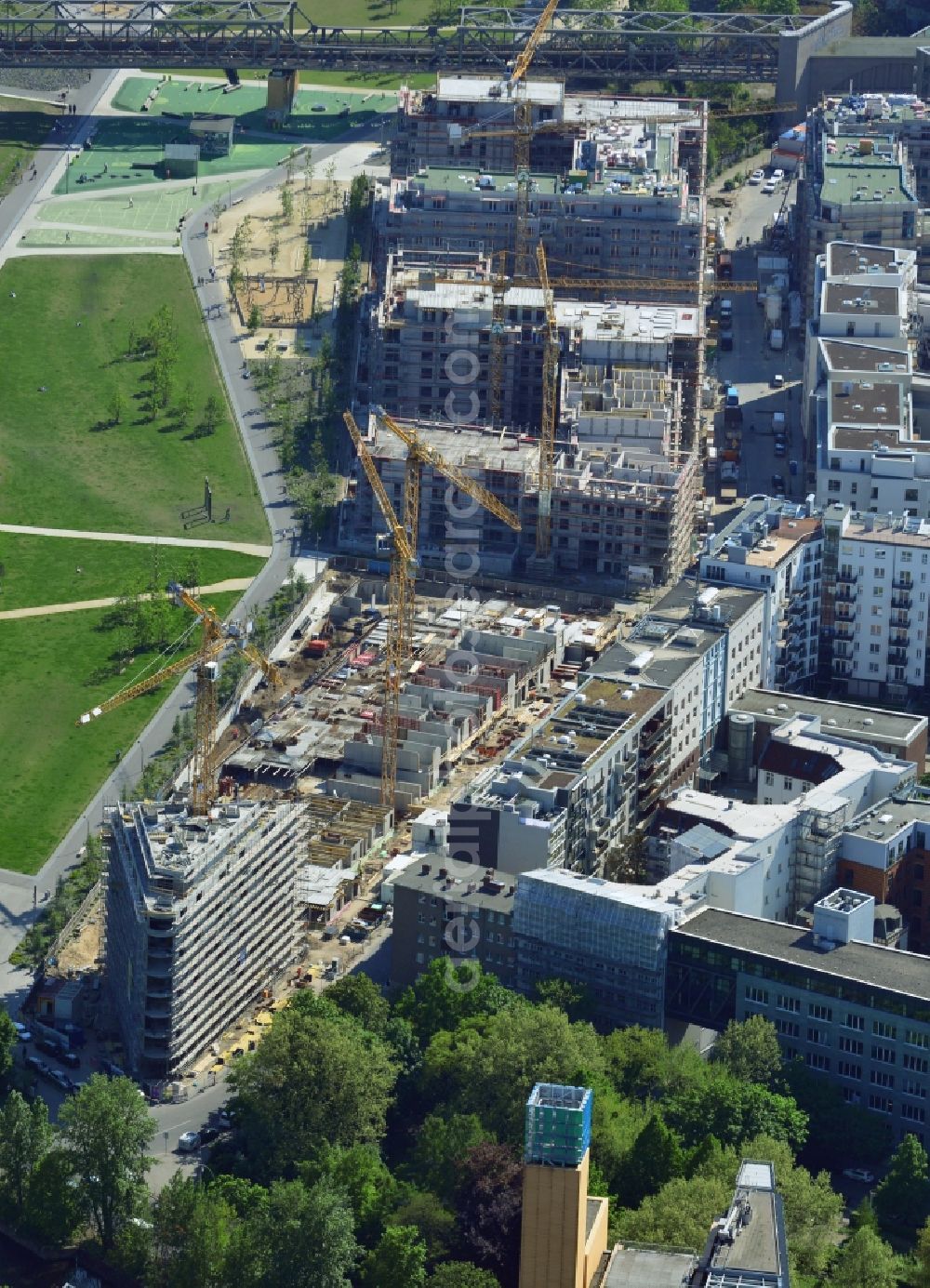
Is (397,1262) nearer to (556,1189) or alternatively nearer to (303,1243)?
(303,1243)

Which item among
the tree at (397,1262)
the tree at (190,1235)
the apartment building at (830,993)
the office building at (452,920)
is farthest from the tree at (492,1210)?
the office building at (452,920)

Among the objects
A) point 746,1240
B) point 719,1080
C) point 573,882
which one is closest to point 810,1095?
point 719,1080

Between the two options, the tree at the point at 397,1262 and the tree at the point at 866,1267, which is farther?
the tree at the point at 397,1262

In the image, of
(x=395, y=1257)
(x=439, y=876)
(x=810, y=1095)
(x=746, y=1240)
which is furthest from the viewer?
(x=439, y=876)

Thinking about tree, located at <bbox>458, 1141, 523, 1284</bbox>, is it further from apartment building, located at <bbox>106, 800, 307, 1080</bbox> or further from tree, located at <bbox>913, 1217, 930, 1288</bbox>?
apartment building, located at <bbox>106, 800, 307, 1080</bbox>

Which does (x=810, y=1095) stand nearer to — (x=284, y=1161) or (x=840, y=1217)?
(x=840, y=1217)

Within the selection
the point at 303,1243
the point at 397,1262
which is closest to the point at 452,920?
the point at 397,1262

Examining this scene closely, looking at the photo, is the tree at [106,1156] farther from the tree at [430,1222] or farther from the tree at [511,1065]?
the tree at [511,1065]
